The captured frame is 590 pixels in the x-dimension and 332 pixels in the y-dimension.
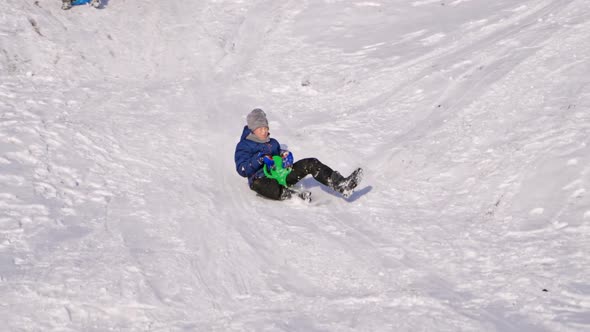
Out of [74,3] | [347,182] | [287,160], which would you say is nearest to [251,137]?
[287,160]

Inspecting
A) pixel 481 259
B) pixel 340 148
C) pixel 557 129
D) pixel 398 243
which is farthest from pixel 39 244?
pixel 557 129

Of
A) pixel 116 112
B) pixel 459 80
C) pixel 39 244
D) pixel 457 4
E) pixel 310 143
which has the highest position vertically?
pixel 457 4

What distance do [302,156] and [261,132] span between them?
1023 millimetres

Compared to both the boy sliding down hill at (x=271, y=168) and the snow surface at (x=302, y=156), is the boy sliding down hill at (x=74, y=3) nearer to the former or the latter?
the snow surface at (x=302, y=156)

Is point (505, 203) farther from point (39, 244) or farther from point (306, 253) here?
point (39, 244)

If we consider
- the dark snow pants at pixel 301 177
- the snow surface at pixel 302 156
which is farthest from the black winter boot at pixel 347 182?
the snow surface at pixel 302 156

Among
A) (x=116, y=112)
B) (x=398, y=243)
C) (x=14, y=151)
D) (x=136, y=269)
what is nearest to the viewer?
(x=136, y=269)

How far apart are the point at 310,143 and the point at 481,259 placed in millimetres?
3535

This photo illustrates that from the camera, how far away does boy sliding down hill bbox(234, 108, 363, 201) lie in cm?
739

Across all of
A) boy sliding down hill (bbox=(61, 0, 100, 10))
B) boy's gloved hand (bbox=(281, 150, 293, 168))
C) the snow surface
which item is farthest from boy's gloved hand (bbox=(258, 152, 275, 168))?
boy sliding down hill (bbox=(61, 0, 100, 10))

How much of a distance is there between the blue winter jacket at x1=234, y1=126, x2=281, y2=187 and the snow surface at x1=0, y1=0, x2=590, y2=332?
225 mm

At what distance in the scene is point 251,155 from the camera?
791 cm

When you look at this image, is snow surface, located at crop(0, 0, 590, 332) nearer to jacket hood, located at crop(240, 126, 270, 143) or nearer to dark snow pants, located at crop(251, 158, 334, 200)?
dark snow pants, located at crop(251, 158, 334, 200)

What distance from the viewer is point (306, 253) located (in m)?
6.19
